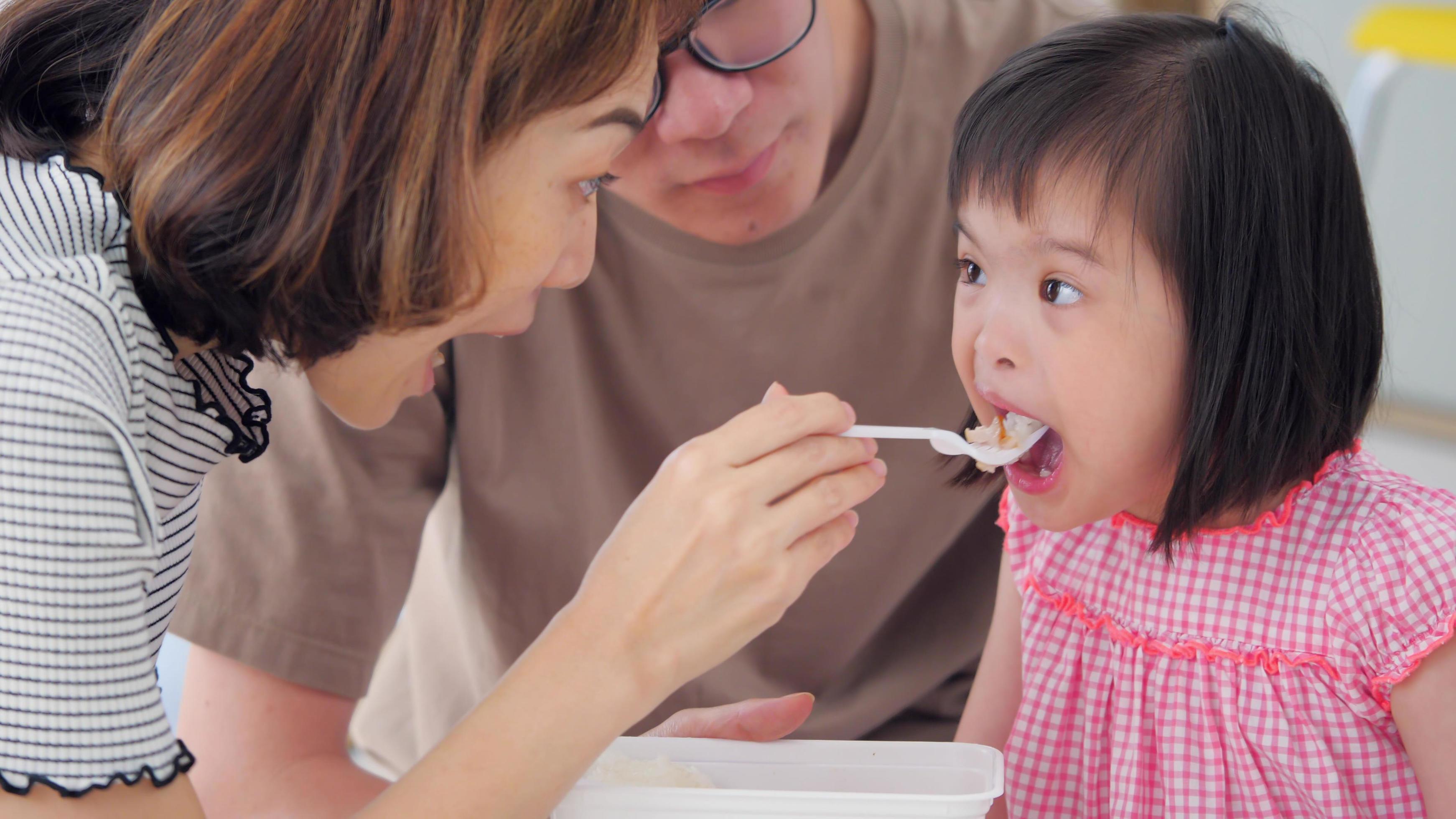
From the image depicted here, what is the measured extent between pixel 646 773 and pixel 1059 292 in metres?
0.49

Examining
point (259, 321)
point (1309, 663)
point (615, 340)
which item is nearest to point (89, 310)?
point (259, 321)

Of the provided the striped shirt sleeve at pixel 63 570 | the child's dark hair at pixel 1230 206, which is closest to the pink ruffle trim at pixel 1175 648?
the child's dark hair at pixel 1230 206

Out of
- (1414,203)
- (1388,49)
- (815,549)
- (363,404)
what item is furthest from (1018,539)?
(1414,203)

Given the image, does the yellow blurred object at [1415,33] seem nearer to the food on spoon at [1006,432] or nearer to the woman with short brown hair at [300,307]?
the food on spoon at [1006,432]

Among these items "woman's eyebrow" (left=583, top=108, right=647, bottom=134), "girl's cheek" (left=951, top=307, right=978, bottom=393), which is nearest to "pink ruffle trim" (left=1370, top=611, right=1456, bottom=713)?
"girl's cheek" (left=951, top=307, right=978, bottom=393)

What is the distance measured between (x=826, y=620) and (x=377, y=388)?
0.69 metres

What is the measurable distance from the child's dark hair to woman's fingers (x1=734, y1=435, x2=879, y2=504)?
0.25 m

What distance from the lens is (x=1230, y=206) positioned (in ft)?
3.03

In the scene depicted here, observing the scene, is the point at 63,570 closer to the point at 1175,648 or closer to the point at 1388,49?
the point at 1175,648

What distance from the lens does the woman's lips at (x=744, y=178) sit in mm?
1211

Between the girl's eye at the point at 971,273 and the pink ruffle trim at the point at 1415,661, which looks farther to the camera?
the girl's eye at the point at 971,273

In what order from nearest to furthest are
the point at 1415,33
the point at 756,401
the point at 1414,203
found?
the point at 756,401
the point at 1415,33
the point at 1414,203

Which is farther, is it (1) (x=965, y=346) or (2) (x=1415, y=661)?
(1) (x=965, y=346)

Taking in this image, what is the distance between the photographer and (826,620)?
1.44 meters
